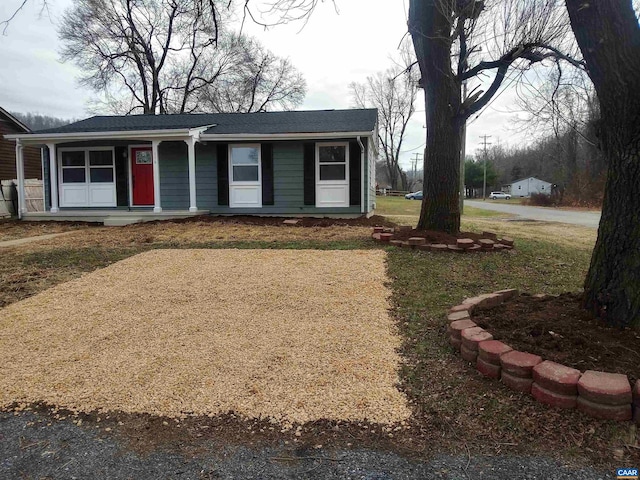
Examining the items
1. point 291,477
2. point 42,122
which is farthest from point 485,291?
point 42,122

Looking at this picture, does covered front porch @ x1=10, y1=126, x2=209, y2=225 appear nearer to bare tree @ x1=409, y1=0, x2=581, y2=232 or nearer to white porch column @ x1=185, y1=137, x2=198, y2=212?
white porch column @ x1=185, y1=137, x2=198, y2=212

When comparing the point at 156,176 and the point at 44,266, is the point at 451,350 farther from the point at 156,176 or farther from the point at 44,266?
the point at 156,176

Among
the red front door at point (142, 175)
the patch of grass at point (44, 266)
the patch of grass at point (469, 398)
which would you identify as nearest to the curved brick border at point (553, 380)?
the patch of grass at point (469, 398)

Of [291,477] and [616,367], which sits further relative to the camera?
[616,367]

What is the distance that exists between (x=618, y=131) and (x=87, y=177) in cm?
1400

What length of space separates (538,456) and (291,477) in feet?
3.66

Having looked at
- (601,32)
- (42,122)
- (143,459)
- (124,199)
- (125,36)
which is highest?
(125,36)

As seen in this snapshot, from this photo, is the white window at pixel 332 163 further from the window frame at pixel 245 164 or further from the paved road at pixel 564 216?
the paved road at pixel 564 216

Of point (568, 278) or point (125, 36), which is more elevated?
point (125, 36)

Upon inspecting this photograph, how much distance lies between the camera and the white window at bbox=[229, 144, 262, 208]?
40.9 ft

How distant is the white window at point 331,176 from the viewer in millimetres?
12102

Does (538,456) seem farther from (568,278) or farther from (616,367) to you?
(568,278)

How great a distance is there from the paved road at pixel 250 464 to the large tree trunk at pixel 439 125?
540 cm

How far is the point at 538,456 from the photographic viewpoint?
1.96m
